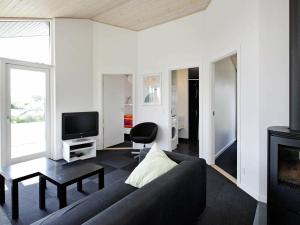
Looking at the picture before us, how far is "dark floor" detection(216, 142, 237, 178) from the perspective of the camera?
3523 mm

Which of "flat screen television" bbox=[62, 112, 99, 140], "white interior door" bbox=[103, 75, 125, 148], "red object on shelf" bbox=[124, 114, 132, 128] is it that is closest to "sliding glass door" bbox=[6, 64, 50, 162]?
"flat screen television" bbox=[62, 112, 99, 140]

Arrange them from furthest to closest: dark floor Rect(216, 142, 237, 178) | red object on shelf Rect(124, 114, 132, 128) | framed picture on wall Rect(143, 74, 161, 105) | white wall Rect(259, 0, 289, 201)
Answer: red object on shelf Rect(124, 114, 132, 128)
framed picture on wall Rect(143, 74, 161, 105)
dark floor Rect(216, 142, 237, 178)
white wall Rect(259, 0, 289, 201)

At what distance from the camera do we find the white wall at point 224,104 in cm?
428

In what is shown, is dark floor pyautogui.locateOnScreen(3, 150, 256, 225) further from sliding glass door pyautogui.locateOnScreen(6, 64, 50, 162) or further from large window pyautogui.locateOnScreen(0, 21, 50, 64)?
large window pyautogui.locateOnScreen(0, 21, 50, 64)

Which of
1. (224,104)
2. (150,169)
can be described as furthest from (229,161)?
(150,169)

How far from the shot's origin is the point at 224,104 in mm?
4805

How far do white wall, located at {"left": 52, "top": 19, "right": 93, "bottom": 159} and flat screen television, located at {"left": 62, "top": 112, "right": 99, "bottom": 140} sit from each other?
35cm

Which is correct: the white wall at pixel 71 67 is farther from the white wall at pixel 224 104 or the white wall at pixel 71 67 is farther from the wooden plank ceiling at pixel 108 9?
the white wall at pixel 224 104

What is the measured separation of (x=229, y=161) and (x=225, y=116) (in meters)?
1.33

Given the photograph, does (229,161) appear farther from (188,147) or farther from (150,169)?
(150,169)

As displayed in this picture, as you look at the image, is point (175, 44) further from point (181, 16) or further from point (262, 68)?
point (262, 68)

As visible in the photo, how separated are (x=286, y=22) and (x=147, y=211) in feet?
8.67

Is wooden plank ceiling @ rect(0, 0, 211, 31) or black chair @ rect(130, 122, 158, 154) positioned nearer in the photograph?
wooden plank ceiling @ rect(0, 0, 211, 31)

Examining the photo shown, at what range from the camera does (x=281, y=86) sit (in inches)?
90.8
